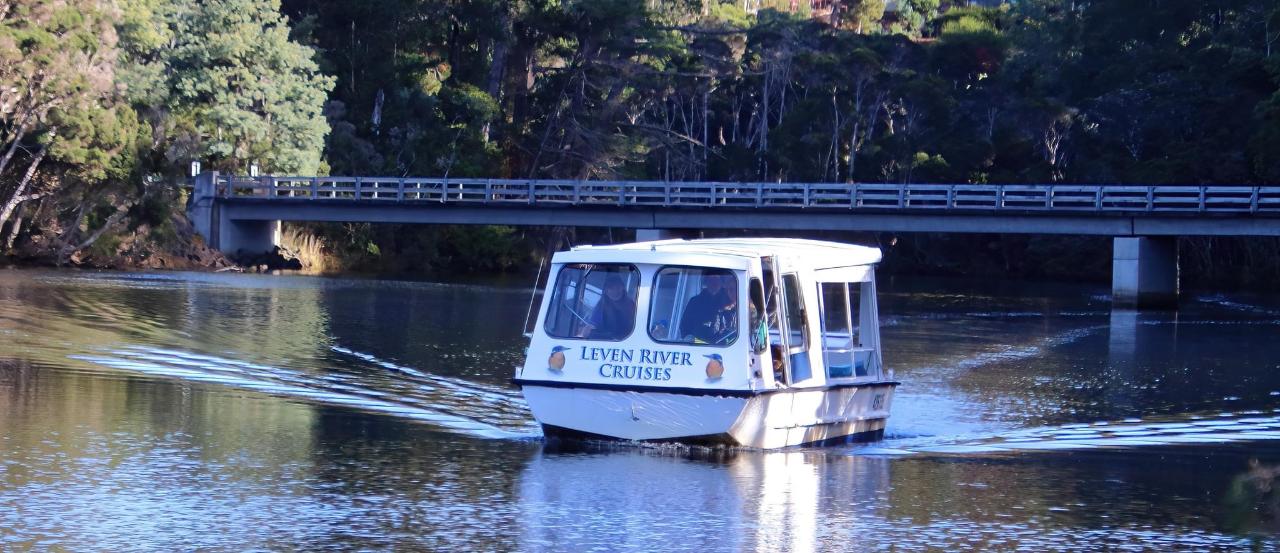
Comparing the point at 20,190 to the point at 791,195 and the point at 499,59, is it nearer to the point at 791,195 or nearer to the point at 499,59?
the point at 791,195

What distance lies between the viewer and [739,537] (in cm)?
1324

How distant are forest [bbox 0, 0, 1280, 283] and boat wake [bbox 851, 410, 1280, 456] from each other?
127ft

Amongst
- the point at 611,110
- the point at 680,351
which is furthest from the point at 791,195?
the point at 680,351

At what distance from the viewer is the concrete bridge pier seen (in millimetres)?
62531

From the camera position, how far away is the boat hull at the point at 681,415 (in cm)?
1700

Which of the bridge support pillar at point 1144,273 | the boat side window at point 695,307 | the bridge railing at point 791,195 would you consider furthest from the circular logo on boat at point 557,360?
the bridge railing at point 791,195

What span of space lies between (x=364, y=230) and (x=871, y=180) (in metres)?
27.9

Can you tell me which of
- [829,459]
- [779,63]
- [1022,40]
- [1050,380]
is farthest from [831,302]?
[1022,40]

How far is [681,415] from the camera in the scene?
17.1 metres

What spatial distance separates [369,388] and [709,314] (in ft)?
22.6

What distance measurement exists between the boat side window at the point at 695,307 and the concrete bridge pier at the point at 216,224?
1873 inches

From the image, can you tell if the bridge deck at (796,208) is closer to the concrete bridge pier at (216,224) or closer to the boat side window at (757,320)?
the concrete bridge pier at (216,224)

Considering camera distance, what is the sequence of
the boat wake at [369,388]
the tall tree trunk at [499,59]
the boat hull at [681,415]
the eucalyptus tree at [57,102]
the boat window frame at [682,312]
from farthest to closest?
the tall tree trunk at [499,59] → the eucalyptus tree at [57,102] → the boat wake at [369,388] → the boat window frame at [682,312] → the boat hull at [681,415]

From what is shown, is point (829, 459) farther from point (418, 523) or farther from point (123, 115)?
point (123, 115)
